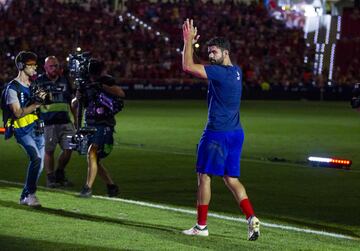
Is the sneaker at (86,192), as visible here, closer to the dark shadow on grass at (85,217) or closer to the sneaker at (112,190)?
the sneaker at (112,190)

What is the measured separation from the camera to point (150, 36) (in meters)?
47.5

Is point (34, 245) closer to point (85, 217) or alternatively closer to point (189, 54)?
point (85, 217)

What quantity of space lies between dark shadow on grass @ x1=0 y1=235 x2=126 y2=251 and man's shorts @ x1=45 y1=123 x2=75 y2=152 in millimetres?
4933

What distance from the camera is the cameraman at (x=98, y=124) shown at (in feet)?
40.5

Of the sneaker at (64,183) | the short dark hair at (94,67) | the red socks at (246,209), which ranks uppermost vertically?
the short dark hair at (94,67)

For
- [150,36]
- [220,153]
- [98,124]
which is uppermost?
[220,153]

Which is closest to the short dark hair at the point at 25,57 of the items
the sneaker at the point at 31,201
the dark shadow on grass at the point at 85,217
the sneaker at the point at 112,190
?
the sneaker at the point at 31,201

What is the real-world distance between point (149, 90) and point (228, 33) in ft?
24.4

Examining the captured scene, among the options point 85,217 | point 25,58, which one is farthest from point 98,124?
point 85,217

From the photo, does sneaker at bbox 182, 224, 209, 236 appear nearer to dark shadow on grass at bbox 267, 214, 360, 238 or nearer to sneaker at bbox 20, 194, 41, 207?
dark shadow on grass at bbox 267, 214, 360, 238

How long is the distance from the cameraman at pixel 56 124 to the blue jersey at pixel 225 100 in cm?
438

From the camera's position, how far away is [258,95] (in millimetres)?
47781

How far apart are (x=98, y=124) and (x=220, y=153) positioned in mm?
3584

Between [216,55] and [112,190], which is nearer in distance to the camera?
[216,55]
